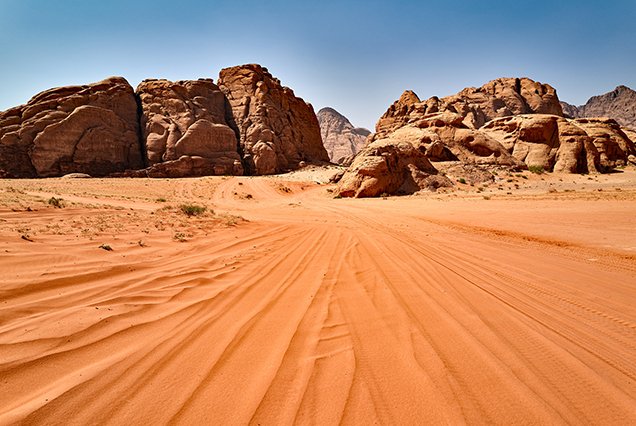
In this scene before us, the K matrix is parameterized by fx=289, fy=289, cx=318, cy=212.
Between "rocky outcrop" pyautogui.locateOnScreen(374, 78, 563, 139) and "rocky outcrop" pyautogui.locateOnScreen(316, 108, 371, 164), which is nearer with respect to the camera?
"rocky outcrop" pyautogui.locateOnScreen(374, 78, 563, 139)

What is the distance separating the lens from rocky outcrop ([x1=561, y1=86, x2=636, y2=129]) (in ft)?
322

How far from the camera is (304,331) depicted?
7.80 ft

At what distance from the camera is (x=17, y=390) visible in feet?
5.16

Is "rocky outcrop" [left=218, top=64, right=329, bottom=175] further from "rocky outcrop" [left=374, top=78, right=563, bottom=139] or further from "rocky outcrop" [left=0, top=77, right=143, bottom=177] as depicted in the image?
"rocky outcrop" [left=374, top=78, right=563, bottom=139]

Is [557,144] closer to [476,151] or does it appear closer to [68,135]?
[476,151]

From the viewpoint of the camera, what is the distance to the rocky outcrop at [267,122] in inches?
1254

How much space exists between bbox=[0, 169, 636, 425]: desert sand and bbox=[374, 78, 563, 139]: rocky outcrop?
1719 inches

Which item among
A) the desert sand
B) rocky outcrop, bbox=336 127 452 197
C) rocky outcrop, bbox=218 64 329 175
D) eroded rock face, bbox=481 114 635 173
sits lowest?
the desert sand

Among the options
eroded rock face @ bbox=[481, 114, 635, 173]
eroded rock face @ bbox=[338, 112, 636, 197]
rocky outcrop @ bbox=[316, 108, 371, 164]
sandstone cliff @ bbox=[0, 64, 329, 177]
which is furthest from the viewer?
rocky outcrop @ bbox=[316, 108, 371, 164]

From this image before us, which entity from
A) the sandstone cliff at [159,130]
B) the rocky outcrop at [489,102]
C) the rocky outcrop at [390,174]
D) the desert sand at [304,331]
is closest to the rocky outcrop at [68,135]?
the sandstone cliff at [159,130]

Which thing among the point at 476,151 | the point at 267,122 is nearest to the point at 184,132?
the point at 267,122

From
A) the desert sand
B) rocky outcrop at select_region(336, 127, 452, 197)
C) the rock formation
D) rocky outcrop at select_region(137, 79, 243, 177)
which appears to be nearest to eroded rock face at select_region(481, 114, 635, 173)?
the rock formation

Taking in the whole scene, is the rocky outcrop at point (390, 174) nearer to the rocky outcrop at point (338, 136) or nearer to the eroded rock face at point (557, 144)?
the eroded rock face at point (557, 144)

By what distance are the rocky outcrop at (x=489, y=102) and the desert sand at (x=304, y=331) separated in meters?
43.7
